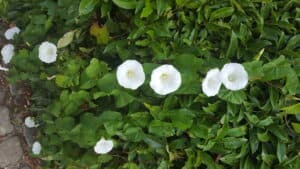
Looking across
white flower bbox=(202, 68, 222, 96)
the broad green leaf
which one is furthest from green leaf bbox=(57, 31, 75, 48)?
white flower bbox=(202, 68, 222, 96)

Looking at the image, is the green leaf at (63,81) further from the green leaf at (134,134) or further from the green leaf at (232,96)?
the green leaf at (232,96)

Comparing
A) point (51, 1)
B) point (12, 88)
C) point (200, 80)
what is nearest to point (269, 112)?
Result: point (200, 80)

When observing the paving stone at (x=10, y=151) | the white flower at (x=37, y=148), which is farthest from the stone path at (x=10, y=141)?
the white flower at (x=37, y=148)

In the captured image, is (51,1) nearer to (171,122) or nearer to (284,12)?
(171,122)

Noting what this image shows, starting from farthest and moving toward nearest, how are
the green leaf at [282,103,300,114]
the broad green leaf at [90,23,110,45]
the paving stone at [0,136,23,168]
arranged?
the paving stone at [0,136,23,168], the broad green leaf at [90,23,110,45], the green leaf at [282,103,300,114]

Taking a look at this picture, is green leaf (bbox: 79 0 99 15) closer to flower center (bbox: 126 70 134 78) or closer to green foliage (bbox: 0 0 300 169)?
green foliage (bbox: 0 0 300 169)

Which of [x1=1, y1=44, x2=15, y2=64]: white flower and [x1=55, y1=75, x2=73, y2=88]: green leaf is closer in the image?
[x1=55, y1=75, x2=73, y2=88]: green leaf

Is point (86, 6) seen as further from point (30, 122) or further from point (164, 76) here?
point (30, 122)

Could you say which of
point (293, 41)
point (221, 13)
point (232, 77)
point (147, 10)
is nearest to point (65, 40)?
point (147, 10)
